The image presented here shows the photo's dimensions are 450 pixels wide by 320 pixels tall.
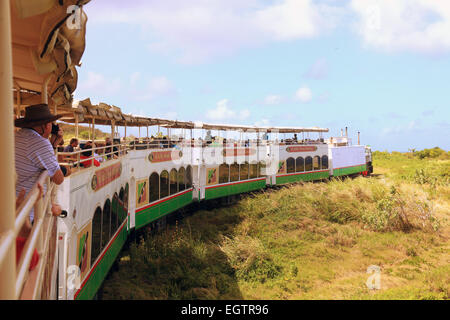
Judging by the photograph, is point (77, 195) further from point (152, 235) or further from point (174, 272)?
point (152, 235)

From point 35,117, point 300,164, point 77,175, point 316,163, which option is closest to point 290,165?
point 300,164

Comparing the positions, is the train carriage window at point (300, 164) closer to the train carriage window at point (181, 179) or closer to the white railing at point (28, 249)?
the train carriage window at point (181, 179)

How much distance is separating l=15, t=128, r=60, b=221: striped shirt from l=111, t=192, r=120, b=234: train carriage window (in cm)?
427

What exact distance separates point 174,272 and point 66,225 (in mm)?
4567

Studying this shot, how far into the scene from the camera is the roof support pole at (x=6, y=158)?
3.93ft

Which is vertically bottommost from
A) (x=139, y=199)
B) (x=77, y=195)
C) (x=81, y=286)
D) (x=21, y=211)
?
(x=81, y=286)

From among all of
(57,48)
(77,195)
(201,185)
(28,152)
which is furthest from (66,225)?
(201,185)

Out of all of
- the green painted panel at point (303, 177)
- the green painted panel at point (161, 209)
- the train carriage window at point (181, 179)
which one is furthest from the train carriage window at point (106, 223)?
the green painted panel at point (303, 177)

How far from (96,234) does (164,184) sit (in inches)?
208

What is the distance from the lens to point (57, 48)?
3203 mm

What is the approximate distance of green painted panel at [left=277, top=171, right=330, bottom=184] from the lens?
739 inches

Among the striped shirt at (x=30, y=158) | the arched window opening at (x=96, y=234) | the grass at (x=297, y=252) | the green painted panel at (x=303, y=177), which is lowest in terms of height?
the grass at (x=297, y=252)

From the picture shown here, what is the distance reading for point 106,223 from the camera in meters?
6.12

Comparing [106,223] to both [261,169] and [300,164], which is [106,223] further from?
[300,164]
